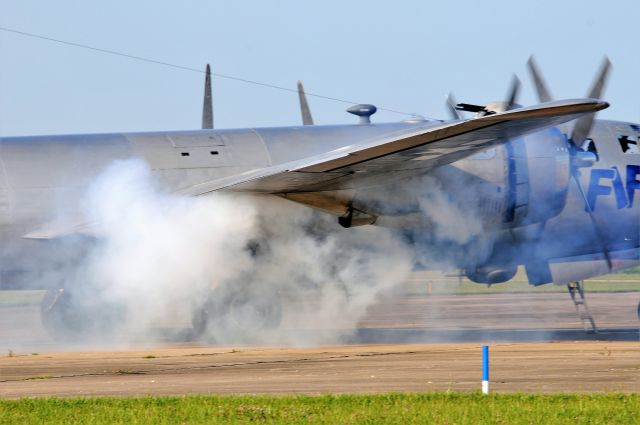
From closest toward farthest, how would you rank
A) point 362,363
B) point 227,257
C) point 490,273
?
point 362,363, point 227,257, point 490,273

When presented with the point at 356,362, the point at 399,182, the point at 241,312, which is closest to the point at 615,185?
the point at 399,182

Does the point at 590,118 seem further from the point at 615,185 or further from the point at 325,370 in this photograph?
the point at 325,370

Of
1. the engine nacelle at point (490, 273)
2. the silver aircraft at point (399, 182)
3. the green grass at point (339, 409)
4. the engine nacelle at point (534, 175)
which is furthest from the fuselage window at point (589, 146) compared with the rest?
the green grass at point (339, 409)

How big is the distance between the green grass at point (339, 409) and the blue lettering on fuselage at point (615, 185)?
17.5 meters

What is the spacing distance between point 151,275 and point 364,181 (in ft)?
21.6

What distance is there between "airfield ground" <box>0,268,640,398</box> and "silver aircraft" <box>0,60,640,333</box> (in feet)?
7.65

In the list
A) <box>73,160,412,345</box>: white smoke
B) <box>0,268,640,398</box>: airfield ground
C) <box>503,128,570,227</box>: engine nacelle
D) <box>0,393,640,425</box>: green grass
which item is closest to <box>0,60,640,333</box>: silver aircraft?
<box>503,128,570,227</box>: engine nacelle

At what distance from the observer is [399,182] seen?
31438mm

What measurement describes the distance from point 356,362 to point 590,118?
42.6 ft

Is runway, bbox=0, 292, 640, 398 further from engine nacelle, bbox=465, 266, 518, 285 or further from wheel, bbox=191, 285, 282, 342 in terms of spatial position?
engine nacelle, bbox=465, 266, 518, 285

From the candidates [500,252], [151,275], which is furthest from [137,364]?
[500,252]

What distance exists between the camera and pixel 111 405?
1752 centimetres

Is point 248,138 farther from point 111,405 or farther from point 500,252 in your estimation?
point 111,405

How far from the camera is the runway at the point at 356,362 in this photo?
795 inches
